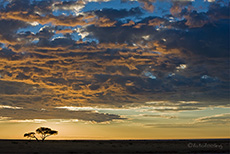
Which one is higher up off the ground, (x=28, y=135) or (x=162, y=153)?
(x=28, y=135)

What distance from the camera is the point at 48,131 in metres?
139

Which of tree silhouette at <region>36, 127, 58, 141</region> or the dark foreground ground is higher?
tree silhouette at <region>36, 127, 58, 141</region>

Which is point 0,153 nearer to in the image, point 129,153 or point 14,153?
point 14,153

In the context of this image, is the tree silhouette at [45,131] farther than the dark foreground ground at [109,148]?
Yes

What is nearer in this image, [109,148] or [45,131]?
[109,148]

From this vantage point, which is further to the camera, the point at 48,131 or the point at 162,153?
the point at 48,131

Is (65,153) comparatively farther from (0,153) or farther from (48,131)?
(48,131)

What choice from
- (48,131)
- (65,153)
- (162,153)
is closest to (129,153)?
(162,153)

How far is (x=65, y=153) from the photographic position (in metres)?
69.7

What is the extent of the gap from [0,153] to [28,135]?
2962 inches

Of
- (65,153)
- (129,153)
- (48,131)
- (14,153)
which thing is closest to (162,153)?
(129,153)

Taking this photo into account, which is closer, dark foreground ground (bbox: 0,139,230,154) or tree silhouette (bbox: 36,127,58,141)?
dark foreground ground (bbox: 0,139,230,154)

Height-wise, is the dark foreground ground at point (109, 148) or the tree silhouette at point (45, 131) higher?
the tree silhouette at point (45, 131)

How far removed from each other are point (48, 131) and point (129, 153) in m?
79.0
